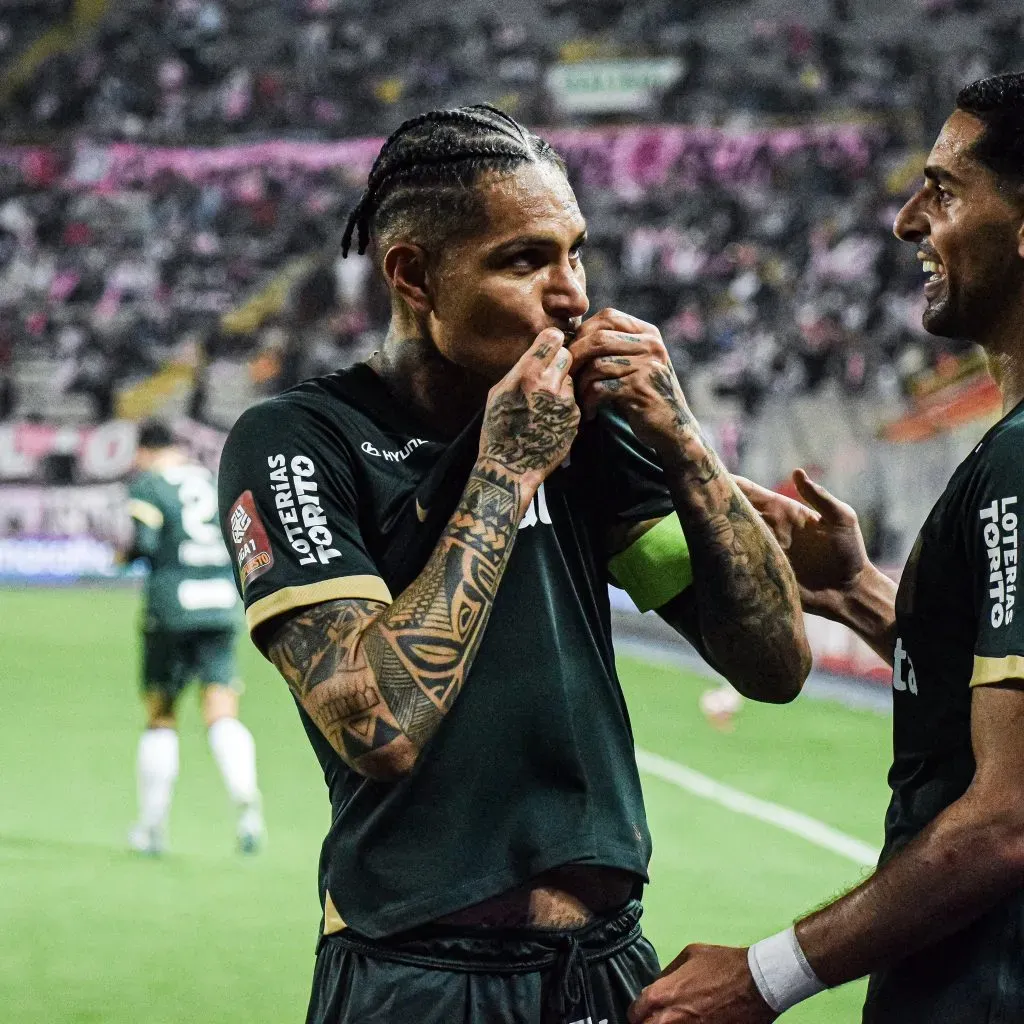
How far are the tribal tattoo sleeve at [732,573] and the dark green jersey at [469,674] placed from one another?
0.59ft

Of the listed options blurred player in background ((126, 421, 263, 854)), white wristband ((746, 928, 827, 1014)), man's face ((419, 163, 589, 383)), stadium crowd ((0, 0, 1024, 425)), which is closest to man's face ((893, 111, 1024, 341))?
man's face ((419, 163, 589, 383))

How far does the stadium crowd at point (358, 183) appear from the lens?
24.3m

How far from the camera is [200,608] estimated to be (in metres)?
8.45

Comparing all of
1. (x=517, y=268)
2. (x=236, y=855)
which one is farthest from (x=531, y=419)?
(x=236, y=855)

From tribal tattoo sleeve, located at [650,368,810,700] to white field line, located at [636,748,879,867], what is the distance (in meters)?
5.41

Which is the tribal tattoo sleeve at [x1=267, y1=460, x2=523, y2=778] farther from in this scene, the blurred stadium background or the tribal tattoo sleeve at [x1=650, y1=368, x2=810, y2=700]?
the blurred stadium background

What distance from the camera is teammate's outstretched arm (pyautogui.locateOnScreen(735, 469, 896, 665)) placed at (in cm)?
296

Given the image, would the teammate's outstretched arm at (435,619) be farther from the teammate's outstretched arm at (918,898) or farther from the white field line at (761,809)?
the white field line at (761,809)

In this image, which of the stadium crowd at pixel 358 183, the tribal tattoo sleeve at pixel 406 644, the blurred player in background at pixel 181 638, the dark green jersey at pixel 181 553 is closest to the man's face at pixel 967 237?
the tribal tattoo sleeve at pixel 406 644

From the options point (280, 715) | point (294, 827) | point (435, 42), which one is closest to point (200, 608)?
point (294, 827)

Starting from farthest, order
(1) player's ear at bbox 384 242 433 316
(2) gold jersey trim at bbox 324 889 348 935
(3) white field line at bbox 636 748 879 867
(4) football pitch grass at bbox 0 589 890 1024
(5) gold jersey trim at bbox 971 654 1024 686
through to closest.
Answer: (3) white field line at bbox 636 748 879 867 → (4) football pitch grass at bbox 0 589 890 1024 → (1) player's ear at bbox 384 242 433 316 → (2) gold jersey trim at bbox 324 889 348 935 → (5) gold jersey trim at bbox 971 654 1024 686

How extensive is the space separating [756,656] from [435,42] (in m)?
26.5

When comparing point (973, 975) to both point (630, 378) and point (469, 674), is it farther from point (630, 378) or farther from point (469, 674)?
point (630, 378)

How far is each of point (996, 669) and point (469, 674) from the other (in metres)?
0.73
